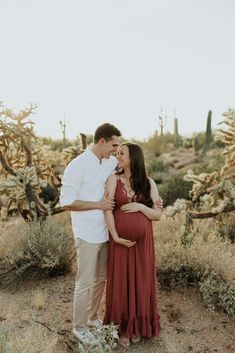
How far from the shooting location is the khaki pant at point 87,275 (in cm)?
490

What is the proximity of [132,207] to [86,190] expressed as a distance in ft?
1.50

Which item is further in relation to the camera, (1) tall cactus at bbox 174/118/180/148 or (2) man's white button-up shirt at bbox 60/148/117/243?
(1) tall cactus at bbox 174/118/180/148

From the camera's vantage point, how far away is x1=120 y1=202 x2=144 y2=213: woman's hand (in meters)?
4.88

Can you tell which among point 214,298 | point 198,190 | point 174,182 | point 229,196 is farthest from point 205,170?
point 214,298

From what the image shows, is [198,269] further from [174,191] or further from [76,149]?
[174,191]

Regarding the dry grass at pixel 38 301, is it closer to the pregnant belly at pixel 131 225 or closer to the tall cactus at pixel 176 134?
the pregnant belly at pixel 131 225

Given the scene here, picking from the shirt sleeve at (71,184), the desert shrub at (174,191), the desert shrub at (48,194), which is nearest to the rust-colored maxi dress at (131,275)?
the shirt sleeve at (71,184)

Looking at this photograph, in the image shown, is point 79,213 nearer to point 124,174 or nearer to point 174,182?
point 124,174

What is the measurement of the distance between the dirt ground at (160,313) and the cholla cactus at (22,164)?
1468 millimetres

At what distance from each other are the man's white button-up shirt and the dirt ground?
3.06 feet

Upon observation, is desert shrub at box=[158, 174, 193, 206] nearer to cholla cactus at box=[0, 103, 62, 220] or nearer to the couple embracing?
cholla cactus at box=[0, 103, 62, 220]

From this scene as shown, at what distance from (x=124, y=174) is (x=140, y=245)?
69cm

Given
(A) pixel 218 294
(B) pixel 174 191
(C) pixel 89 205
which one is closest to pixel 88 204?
(C) pixel 89 205

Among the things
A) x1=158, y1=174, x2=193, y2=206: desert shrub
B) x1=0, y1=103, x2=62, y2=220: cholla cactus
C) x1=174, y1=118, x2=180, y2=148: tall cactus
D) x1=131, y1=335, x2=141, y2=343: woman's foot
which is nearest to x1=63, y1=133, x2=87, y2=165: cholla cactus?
x1=0, y1=103, x2=62, y2=220: cholla cactus
